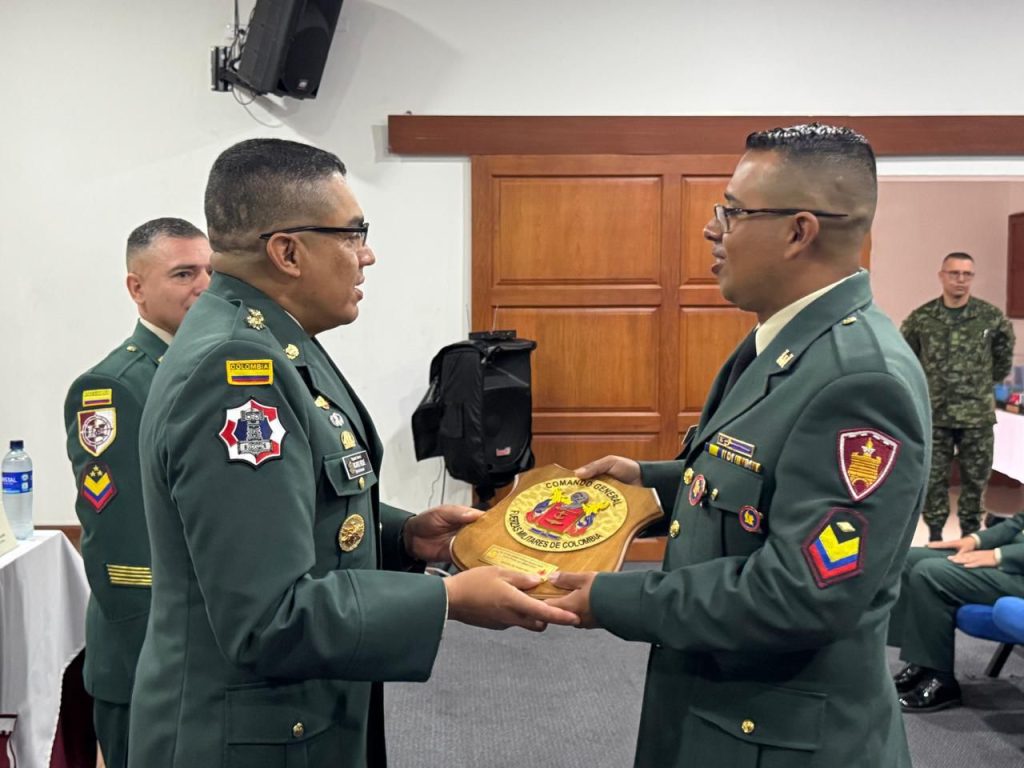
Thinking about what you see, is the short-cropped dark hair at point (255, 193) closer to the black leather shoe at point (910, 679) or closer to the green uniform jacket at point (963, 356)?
the black leather shoe at point (910, 679)

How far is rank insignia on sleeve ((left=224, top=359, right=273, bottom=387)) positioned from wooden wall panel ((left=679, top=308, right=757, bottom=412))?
14.6ft

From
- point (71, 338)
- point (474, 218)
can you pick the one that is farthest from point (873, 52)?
point (71, 338)

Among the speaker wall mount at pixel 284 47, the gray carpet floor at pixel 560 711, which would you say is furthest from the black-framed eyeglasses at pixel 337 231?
the speaker wall mount at pixel 284 47

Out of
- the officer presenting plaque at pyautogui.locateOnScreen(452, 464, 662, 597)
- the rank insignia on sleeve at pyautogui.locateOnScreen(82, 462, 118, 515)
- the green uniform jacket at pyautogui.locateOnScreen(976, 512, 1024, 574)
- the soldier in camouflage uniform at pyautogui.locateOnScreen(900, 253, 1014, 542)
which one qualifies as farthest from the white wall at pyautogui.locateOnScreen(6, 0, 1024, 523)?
the officer presenting plaque at pyautogui.locateOnScreen(452, 464, 662, 597)

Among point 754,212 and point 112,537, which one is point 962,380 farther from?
point 112,537

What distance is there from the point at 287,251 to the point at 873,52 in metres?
4.95

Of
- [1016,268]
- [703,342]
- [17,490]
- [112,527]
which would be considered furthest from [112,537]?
[1016,268]

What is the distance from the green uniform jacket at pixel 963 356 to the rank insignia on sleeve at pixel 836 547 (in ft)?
16.0

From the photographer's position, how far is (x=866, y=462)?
125 cm

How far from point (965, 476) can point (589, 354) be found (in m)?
2.42

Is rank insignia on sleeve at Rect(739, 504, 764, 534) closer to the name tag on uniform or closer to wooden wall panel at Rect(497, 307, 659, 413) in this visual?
the name tag on uniform

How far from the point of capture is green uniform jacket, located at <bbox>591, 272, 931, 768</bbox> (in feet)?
4.12

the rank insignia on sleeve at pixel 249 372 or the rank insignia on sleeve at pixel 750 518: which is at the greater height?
the rank insignia on sleeve at pixel 249 372

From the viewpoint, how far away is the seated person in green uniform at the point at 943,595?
3.48 m
